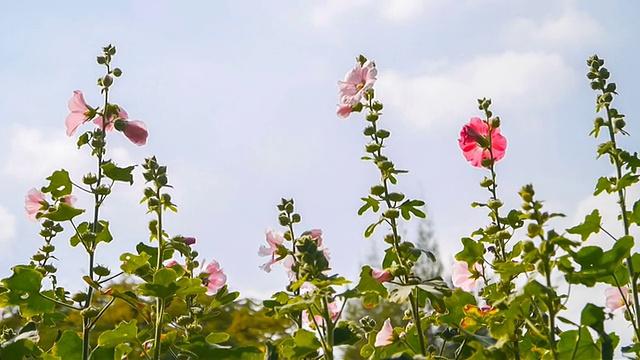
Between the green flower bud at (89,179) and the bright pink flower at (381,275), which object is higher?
the green flower bud at (89,179)

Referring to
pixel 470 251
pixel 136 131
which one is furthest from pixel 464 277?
pixel 136 131

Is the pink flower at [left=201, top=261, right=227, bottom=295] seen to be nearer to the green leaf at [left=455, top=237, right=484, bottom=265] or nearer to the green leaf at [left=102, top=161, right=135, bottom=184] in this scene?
the green leaf at [left=102, top=161, right=135, bottom=184]

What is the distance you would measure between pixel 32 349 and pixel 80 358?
0.16 meters

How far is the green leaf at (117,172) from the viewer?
1.78m

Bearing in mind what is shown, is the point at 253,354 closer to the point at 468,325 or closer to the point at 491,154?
the point at 468,325

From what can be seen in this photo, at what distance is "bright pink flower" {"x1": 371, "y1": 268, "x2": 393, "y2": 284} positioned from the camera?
1.53m

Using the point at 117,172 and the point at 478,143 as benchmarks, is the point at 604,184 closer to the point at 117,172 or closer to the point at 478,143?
the point at 478,143

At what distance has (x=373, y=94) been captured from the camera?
74.2 inches

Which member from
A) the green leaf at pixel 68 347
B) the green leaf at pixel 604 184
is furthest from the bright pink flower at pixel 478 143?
the green leaf at pixel 68 347

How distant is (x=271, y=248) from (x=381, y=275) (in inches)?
17.6

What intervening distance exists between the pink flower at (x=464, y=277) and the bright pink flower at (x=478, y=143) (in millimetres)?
288

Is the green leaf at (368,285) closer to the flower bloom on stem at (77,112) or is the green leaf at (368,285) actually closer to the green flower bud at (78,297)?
the green flower bud at (78,297)

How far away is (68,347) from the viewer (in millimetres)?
1731

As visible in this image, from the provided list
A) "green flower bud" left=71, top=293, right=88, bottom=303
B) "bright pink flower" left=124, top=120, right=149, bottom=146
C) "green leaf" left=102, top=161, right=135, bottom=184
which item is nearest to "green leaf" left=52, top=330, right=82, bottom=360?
"green flower bud" left=71, top=293, right=88, bottom=303
